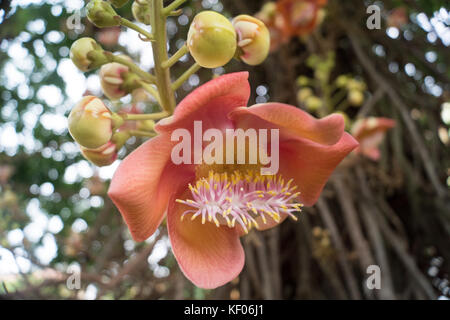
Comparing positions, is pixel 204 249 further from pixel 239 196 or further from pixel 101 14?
pixel 101 14

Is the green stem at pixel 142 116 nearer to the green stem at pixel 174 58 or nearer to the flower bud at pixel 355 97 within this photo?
the green stem at pixel 174 58

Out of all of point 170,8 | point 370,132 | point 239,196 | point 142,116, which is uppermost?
point 170,8

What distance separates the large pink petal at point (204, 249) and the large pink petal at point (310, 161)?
0.10m

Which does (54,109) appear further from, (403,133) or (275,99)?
(403,133)

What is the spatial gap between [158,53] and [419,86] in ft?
3.97

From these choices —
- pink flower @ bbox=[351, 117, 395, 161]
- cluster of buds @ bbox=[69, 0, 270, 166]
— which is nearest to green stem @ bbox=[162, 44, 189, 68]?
cluster of buds @ bbox=[69, 0, 270, 166]

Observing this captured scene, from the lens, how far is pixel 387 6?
1495 mm

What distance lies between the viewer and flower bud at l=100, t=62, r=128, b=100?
0.55m

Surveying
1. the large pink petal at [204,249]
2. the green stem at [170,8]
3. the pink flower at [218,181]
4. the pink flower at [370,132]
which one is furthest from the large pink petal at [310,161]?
the pink flower at [370,132]

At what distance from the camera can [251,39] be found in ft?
1.69

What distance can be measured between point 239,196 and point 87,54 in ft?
0.77

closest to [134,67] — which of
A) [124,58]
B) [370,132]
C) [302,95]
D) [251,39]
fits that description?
[124,58]

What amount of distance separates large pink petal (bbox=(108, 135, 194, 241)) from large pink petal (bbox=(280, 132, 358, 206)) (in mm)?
140
